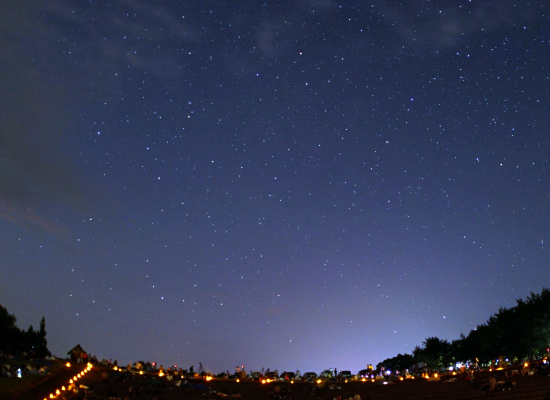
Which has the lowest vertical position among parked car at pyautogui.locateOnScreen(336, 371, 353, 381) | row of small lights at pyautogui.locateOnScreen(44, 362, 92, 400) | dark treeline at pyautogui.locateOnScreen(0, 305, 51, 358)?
parked car at pyautogui.locateOnScreen(336, 371, 353, 381)

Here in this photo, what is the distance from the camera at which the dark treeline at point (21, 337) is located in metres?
58.6

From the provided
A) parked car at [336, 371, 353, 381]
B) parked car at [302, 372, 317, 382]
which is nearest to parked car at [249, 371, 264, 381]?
parked car at [302, 372, 317, 382]

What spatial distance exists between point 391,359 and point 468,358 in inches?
1871

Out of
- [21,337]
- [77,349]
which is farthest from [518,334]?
[21,337]

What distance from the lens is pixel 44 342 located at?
6319 cm

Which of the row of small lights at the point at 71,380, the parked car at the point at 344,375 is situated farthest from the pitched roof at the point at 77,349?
the parked car at the point at 344,375

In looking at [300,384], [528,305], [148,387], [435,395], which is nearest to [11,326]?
[148,387]

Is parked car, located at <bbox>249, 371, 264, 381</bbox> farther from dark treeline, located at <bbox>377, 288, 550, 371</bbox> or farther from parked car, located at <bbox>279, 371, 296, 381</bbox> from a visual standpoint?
dark treeline, located at <bbox>377, 288, 550, 371</bbox>

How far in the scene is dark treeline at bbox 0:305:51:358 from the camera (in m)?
58.6

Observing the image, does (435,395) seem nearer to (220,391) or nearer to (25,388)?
(220,391)

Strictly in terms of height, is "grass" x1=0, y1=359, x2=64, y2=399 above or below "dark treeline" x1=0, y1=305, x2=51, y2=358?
below

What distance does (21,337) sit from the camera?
6419 centimetres

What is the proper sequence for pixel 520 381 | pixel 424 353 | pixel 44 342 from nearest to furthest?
pixel 520 381
pixel 44 342
pixel 424 353

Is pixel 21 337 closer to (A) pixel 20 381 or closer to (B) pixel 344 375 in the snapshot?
(A) pixel 20 381
